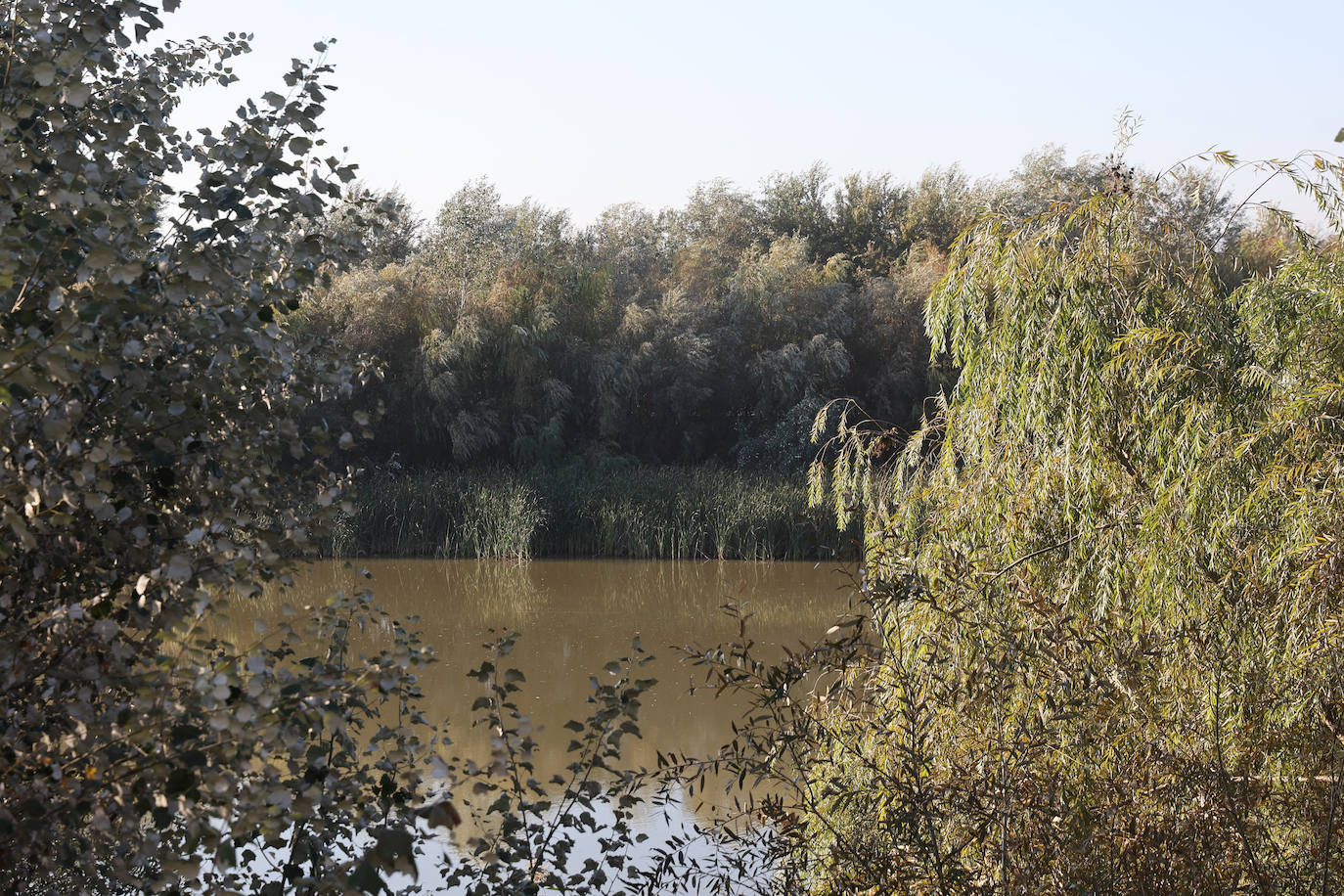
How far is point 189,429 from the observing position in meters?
1.77

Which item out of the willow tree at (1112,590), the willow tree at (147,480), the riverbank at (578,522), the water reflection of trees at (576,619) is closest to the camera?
the willow tree at (147,480)

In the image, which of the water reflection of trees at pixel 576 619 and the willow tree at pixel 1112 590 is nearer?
the willow tree at pixel 1112 590

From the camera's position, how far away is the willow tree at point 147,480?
151 centimetres

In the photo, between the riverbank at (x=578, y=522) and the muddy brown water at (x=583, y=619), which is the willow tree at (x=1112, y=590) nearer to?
the muddy brown water at (x=583, y=619)

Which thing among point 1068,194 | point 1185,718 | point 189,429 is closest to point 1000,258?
point 1068,194

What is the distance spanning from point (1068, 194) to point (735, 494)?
34.5 feet

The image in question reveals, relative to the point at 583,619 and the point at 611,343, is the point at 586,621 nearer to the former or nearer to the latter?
the point at 583,619

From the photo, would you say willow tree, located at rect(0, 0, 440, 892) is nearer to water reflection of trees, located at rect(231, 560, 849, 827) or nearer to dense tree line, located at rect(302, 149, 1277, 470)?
water reflection of trees, located at rect(231, 560, 849, 827)

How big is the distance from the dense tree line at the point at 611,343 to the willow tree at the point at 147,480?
16535mm

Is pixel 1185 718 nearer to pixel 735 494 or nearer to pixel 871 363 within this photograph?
pixel 735 494

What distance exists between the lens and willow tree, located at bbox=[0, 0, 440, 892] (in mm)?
1511

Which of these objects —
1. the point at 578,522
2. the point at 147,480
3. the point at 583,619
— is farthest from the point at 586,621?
the point at 147,480

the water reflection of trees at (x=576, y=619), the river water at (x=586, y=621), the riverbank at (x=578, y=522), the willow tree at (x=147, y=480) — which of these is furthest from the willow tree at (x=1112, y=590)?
the riverbank at (x=578, y=522)

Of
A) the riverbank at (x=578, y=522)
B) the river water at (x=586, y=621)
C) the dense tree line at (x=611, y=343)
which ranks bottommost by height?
the river water at (x=586, y=621)
